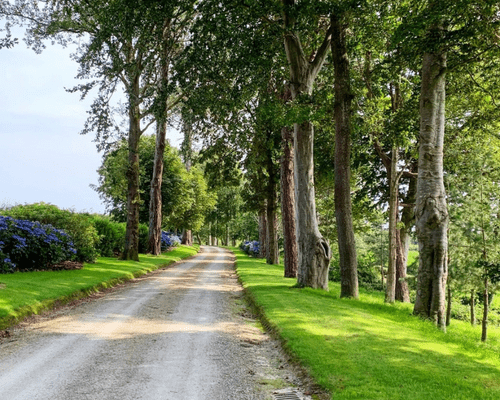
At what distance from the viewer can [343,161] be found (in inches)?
535

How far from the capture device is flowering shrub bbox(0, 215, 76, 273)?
15.0 m

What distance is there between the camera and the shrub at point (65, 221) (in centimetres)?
2000

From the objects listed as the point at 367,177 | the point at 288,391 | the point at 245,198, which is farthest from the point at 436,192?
the point at 245,198

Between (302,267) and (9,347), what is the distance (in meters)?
9.86

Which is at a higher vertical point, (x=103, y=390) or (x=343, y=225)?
(x=343, y=225)

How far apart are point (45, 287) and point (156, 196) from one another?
19.5 meters

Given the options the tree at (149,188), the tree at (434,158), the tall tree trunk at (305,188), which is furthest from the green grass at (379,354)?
the tree at (149,188)

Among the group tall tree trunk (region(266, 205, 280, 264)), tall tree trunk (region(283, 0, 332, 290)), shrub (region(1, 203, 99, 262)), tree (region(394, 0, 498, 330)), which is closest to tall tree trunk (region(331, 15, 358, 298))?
tall tree trunk (region(283, 0, 332, 290))

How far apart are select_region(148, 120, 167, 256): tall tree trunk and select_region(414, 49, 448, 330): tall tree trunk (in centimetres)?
2239

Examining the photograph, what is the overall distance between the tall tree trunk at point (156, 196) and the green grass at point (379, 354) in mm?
21475

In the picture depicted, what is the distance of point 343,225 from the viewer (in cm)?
1357

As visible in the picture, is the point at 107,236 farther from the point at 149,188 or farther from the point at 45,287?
the point at 45,287

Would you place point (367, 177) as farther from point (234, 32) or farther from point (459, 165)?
point (234, 32)

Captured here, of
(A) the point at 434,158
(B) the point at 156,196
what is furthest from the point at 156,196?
(A) the point at 434,158
